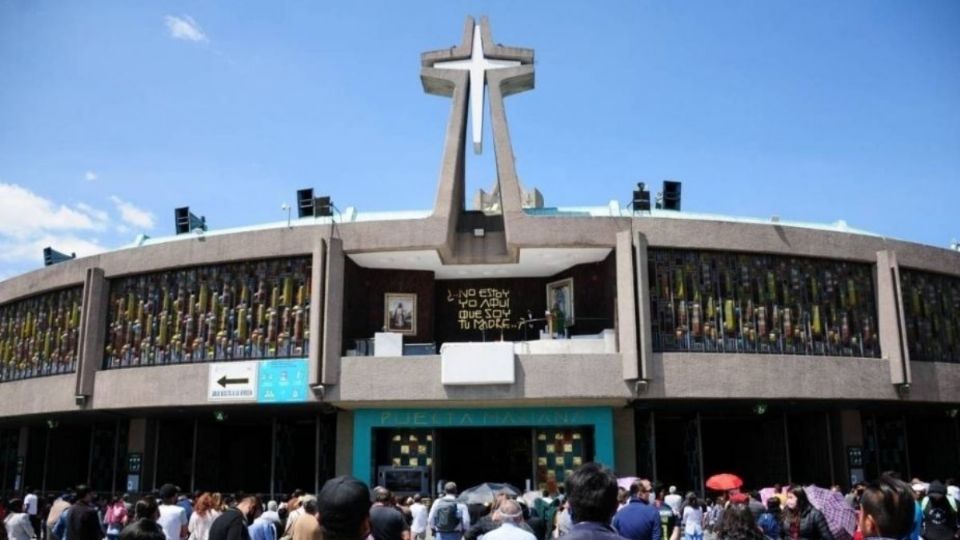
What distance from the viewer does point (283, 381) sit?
77.0 feet

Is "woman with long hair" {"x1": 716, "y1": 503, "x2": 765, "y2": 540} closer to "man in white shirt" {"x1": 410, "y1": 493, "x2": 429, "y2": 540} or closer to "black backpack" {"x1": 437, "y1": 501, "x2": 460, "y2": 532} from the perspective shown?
"black backpack" {"x1": 437, "y1": 501, "x2": 460, "y2": 532}

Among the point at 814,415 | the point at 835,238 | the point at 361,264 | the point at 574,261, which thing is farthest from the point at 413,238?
the point at 814,415

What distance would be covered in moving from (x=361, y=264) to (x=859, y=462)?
15.4m

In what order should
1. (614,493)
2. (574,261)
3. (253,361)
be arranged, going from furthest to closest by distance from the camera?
(574,261) < (253,361) < (614,493)

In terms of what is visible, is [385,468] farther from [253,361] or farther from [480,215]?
[480,215]

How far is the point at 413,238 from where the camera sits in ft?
78.0

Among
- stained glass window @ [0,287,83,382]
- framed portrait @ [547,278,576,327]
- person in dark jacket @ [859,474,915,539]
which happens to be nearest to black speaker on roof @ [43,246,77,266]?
stained glass window @ [0,287,83,382]

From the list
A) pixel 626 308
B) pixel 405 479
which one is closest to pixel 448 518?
pixel 626 308

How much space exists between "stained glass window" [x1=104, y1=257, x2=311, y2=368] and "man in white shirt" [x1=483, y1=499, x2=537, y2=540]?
1746 cm

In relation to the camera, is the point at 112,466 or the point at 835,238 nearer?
the point at 835,238

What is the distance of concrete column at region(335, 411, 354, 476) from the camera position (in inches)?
958

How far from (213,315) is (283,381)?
3.26 m

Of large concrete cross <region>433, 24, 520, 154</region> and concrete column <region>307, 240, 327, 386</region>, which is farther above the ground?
large concrete cross <region>433, 24, 520, 154</region>

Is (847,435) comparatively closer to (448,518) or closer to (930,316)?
(930,316)
